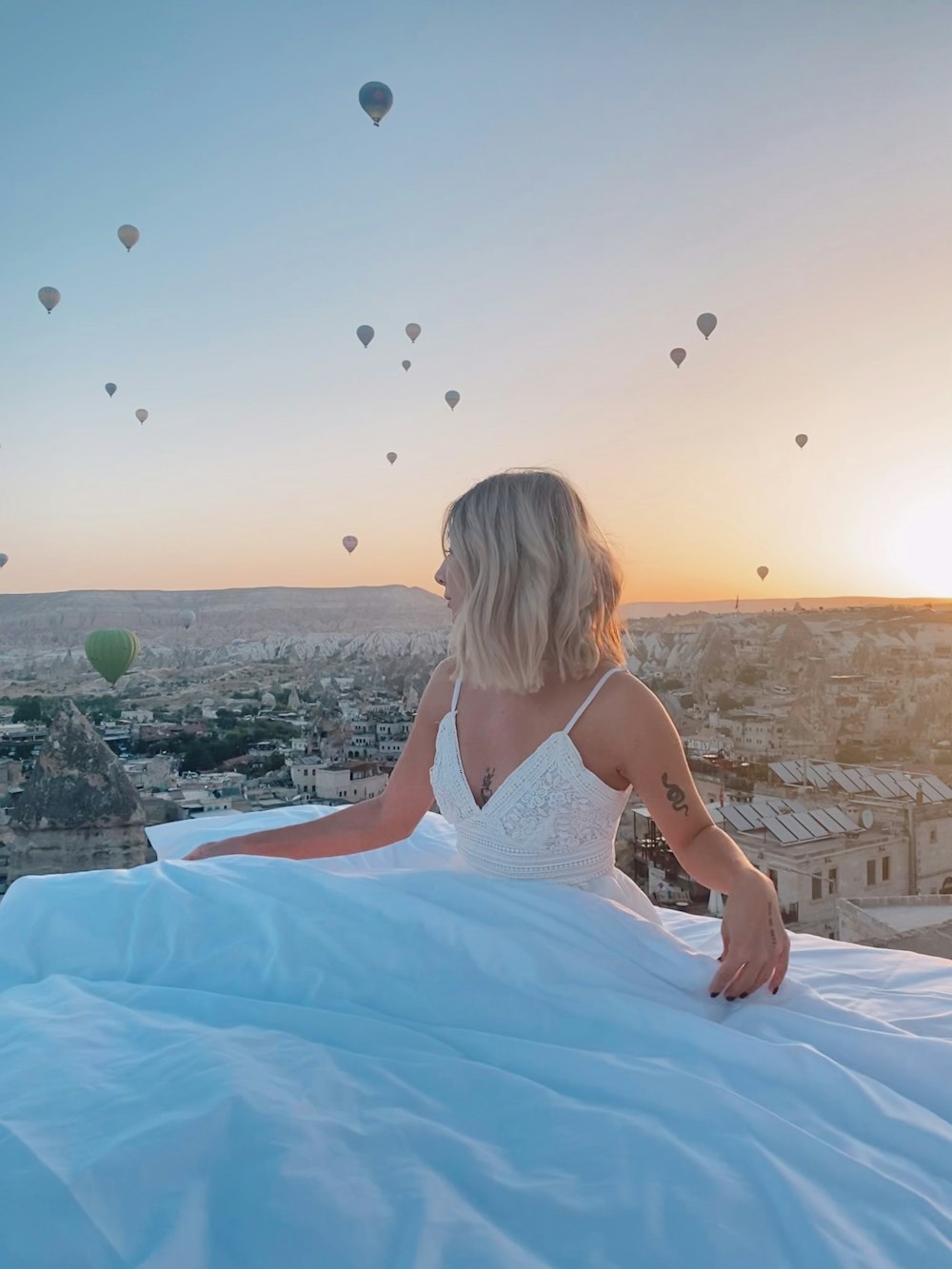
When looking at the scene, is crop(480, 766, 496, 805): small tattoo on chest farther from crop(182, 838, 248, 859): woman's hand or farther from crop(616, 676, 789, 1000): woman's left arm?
crop(182, 838, 248, 859): woman's hand

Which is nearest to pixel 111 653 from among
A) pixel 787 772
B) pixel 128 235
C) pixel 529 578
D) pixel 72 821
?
pixel 128 235

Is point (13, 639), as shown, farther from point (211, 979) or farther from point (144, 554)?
point (211, 979)

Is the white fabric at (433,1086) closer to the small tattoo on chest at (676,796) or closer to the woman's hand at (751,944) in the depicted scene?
the woman's hand at (751,944)

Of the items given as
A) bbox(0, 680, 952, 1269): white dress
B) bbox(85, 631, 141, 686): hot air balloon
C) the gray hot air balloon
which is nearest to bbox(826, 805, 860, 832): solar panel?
bbox(0, 680, 952, 1269): white dress

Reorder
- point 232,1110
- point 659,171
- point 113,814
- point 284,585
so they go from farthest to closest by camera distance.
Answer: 1. point 284,585
2. point 659,171
3. point 113,814
4. point 232,1110

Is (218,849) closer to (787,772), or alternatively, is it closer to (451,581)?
(451,581)

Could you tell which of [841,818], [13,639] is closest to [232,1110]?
[841,818]
